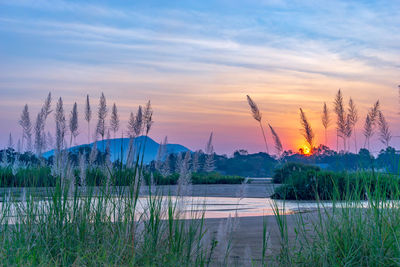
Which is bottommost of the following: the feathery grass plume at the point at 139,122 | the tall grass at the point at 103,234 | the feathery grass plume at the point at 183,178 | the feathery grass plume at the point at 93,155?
the tall grass at the point at 103,234

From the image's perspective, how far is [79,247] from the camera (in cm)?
389

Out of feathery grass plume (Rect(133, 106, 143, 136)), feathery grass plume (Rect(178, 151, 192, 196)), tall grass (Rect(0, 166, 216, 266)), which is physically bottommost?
tall grass (Rect(0, 166, 216, 266))

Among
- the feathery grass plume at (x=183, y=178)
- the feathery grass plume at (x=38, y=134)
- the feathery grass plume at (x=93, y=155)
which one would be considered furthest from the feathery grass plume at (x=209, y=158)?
the feathery grass plume at (x=38, y=134)

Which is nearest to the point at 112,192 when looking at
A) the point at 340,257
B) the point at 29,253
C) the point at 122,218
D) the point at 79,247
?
the point at 122,218

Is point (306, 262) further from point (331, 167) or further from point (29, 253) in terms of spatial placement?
point (29, 253)

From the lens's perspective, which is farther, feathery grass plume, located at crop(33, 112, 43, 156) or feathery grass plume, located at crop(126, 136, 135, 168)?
feathery grass plume, located at crop(33, 112, 43, 156)

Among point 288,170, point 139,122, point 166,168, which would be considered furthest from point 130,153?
point 288,170

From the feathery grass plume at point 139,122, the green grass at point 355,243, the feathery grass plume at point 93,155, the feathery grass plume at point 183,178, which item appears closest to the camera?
the green grass at point 355,243

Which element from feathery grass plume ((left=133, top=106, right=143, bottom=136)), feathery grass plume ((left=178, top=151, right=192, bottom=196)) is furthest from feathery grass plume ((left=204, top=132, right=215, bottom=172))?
feathery grass plume ((left=133, top=106, right=143, bottom=136))

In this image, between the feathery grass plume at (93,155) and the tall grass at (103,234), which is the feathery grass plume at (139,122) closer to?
the tall grass at (103,234)

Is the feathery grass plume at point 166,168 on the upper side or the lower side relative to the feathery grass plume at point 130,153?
lower

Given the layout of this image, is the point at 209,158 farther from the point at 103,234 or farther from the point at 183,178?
the point at 103,234

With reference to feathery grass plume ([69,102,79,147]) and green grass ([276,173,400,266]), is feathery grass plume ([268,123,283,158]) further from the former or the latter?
feathery grass plume ([69,102,79,147])

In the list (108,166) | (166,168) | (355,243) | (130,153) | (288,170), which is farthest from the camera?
(288,170)
